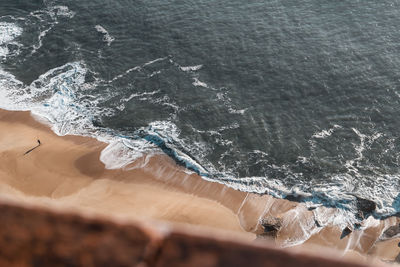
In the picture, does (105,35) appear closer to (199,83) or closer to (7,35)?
(7,35)

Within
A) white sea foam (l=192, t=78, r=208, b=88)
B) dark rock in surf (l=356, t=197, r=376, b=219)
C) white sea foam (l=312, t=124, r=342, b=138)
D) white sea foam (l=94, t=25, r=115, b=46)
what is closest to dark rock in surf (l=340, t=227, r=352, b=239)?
dark rock in surf (l=356, t=197, r=376, b=219)

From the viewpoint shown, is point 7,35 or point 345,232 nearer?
point 345,232

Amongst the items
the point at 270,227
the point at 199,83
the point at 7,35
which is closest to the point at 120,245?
the point at 270,227

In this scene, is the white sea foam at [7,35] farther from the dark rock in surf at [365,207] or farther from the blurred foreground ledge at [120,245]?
the blurred foreground ledge at [120,245]

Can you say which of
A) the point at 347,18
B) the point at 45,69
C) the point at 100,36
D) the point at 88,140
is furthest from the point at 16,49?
the point at 347,18

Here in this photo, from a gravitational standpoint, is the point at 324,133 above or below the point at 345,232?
above

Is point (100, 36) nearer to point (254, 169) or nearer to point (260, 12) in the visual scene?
point (260, 12)

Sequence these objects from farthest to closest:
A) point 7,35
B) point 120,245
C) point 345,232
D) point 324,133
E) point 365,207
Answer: point 7,35, point 324,133, point 365,207, point 345,232, point 120,245

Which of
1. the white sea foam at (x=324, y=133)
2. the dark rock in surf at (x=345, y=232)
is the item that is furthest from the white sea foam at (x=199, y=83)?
the dark rock in surf at (x=345, y=232)

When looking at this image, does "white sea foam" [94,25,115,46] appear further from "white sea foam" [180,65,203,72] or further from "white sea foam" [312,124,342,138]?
"white sea foam" [312,124,342,138]
